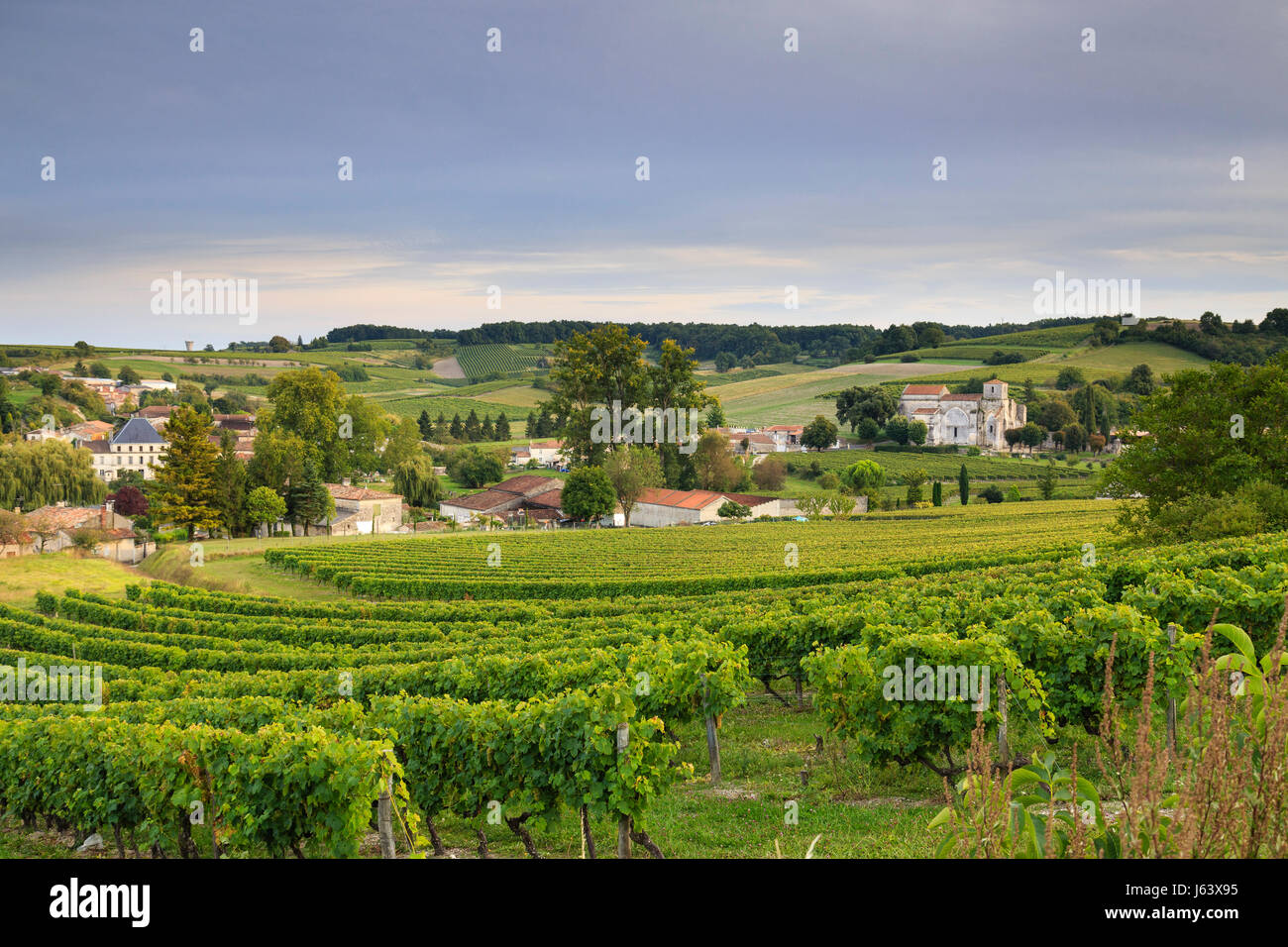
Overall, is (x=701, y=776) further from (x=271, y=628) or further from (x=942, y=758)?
(x=271, y=628)

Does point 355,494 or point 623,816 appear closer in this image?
point 623,816

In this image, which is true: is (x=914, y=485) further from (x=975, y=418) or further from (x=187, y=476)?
(x=187, y=476)

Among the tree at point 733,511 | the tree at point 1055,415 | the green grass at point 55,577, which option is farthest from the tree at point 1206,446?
the tree at point 1055,415

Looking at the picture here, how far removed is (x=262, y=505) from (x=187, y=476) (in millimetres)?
5241

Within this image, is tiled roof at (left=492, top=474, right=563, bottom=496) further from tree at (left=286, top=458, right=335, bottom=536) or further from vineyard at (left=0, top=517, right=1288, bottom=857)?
vineyard at (left=0, top=517, right=1288, bottom=857)

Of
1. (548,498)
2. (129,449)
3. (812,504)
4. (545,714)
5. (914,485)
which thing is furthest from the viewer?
(129,449)

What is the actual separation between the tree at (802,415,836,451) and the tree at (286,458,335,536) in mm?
65797

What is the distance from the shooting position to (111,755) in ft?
33.2

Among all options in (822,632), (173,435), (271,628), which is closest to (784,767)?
(822,632)

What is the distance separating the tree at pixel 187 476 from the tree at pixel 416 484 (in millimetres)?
24164

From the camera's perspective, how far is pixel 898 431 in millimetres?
117812

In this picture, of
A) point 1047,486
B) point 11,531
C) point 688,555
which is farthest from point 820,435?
point 11,531

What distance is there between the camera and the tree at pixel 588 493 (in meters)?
70.9
